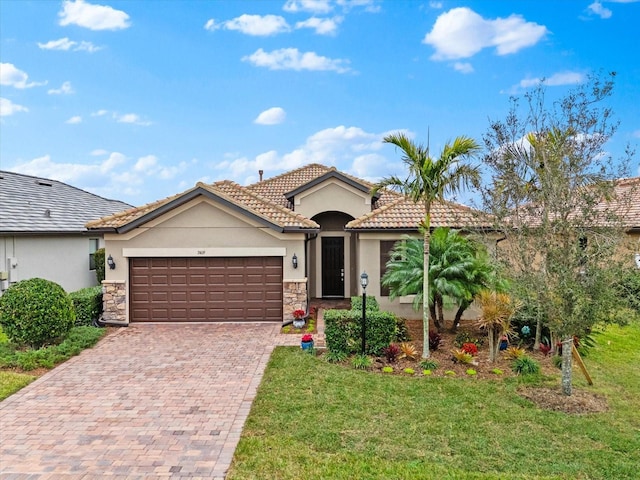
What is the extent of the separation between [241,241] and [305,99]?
8.98m

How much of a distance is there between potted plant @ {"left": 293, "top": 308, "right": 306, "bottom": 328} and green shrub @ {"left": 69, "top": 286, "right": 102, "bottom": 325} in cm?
645

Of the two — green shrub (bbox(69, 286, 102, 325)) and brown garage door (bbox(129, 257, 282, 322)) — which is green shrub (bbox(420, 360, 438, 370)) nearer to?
brown garage door (bbox(129, 257, 282, 322))

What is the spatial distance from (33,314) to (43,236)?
9140 millimetres

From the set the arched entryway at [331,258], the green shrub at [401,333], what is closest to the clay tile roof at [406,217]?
the arched entryway at [331,258]

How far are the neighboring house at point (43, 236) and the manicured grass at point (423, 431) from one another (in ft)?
35.2

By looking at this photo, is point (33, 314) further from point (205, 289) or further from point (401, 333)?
point (401, 333)

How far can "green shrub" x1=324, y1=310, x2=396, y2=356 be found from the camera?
1068 cm

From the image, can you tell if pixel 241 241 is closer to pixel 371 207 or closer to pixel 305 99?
pixel 371 207

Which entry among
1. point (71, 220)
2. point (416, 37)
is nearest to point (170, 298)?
point (71, 220)

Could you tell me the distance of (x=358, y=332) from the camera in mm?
10719

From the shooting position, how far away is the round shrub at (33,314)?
10961mm

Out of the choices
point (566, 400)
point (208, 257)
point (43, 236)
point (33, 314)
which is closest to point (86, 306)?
point (33, 314)

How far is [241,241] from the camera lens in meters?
14.6

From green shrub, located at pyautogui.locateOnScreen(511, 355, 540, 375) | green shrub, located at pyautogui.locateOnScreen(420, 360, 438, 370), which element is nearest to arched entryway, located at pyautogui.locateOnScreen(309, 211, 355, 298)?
green shrub, located at pyautogui.locateOnScreen(420, 360, 438, 370)
